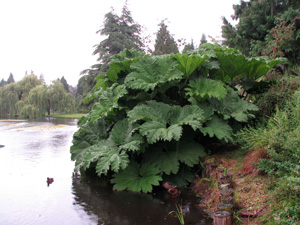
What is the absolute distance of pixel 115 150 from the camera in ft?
11.9

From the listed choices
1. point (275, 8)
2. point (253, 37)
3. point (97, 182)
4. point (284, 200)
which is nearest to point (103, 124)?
point (97, 182)

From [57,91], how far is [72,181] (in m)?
26.8

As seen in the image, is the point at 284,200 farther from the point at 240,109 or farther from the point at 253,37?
the point at 253,37

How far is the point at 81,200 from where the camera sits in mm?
3455

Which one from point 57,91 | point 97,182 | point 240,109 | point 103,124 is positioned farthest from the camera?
point 57,91

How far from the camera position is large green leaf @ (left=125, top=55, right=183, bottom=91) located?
394 centimetres

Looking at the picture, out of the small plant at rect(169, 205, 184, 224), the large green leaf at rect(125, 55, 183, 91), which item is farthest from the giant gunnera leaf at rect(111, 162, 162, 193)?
the large green leaf at rect(125, 55, 183, 91)

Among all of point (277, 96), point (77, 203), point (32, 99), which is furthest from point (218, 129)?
point (32, 99)

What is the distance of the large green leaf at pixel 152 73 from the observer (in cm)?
394

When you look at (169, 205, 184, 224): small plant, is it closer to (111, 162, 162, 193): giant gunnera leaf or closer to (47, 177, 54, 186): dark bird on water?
(111, 162, 162, 193): giant gunnera leaf

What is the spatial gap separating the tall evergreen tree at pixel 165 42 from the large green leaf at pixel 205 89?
14.0 meters

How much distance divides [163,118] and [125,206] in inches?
51.2

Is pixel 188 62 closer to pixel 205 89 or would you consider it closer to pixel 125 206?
pixel 205 89

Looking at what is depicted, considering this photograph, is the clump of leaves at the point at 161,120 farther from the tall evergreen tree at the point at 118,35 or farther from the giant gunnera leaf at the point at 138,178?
the tall evergreen tree at the point at 118,35
